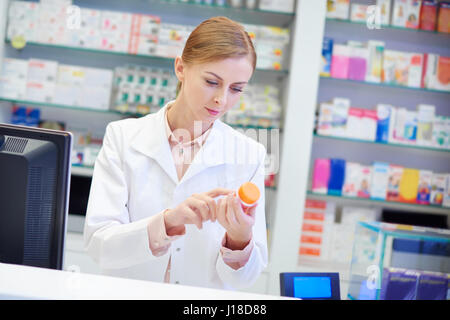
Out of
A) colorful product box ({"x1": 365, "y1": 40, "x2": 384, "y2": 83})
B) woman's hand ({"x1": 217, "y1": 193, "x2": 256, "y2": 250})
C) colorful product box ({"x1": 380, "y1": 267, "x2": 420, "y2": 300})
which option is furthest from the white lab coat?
colorful product box ({"x1": 365, "y1": 40, "x2": 384, "y2": 83})

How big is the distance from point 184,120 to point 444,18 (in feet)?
8.59

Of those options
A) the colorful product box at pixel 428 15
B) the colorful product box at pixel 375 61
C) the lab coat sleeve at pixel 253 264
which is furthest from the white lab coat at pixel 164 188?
the colorful product box at pixel 428 15

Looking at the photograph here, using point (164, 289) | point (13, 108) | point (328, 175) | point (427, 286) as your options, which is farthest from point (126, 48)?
point (164, 289)

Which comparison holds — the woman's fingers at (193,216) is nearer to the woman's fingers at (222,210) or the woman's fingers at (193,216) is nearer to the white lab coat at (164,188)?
the woman's fingers at (222,210)

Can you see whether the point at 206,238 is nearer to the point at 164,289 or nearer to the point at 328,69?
the point at 164,289

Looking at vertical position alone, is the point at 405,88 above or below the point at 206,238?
above

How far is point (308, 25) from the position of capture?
3.05 metres

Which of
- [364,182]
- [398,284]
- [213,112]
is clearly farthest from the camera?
[364,182]

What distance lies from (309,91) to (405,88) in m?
0.81

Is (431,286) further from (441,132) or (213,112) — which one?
(441,132)

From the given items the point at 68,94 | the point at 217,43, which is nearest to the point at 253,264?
the point at 217,43

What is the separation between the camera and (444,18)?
10.7ft

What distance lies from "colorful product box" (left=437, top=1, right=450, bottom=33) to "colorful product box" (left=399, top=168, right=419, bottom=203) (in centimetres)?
107

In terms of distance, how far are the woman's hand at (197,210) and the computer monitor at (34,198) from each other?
0.27m
